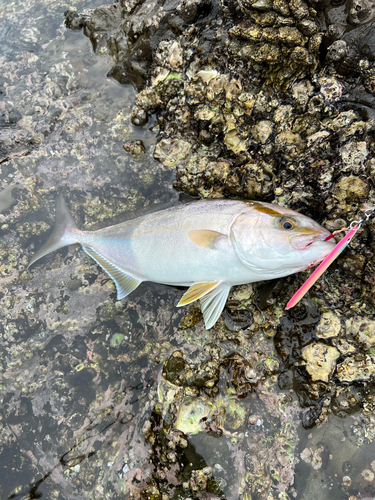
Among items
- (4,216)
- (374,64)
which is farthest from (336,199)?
(4,216)

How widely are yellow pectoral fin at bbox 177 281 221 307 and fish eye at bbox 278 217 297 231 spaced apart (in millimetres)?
588

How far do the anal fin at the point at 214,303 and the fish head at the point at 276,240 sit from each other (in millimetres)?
274

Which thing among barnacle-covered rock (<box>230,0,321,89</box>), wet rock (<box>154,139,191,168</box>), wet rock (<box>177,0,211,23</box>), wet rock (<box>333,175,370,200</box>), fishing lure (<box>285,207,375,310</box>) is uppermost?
wet rock (<box>177,0,211,23</box>)

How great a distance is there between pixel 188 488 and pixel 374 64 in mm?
2966

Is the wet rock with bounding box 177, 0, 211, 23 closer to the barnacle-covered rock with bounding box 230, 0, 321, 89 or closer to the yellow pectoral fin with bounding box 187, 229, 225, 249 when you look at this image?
the barnacle-covered rock with bounding box 230, 0, 321, 89

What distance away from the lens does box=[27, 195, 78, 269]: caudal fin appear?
2.56 meters

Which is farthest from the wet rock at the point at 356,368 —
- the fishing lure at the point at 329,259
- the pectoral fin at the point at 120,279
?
the pectoral fin at the point at 120,279

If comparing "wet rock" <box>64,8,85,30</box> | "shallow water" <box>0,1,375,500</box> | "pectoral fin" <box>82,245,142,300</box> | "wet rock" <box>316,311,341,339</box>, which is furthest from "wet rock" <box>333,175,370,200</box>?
"wet rock" <box>64,8,85,30</box>

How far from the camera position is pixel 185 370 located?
81.6 inches

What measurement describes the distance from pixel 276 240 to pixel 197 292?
2.18 ft

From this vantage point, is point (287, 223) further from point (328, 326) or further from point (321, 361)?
point (321, 361)

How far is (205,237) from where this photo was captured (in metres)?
2.05

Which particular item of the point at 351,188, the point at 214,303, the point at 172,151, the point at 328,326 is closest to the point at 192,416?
the point at 214,303

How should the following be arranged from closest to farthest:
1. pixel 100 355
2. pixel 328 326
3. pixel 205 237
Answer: pixel 328 326
pixel 205 237
pixel 100 355
